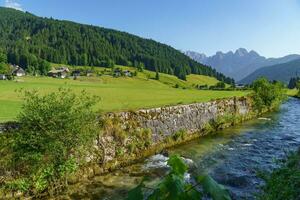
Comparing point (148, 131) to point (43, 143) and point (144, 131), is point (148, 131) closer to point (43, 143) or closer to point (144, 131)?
point (144, 131)

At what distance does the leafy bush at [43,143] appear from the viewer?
63.8 feet

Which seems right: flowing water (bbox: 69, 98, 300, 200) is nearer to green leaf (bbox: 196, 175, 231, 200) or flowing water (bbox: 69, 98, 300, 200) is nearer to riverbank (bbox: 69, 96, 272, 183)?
riverbank (bbox: 69, 96, 272, 183)

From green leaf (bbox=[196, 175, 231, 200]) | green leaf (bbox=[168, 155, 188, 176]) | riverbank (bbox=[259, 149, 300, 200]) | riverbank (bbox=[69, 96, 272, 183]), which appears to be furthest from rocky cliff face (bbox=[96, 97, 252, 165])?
green leaf (bbox=[196, 175, 231, 200])

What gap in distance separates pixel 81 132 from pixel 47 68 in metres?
153

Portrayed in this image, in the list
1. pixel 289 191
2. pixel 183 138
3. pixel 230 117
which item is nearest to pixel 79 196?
pixel 289 191

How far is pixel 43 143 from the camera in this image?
20016mm

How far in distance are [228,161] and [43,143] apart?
13939 millimetres

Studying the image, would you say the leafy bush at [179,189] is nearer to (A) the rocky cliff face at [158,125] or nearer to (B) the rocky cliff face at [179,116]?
(A) the rocky cliff face at [158,125]

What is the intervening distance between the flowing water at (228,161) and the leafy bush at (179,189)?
13594 mm

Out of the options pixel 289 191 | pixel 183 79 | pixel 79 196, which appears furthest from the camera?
pixel 183 79

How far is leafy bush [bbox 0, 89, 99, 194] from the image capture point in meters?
19.4

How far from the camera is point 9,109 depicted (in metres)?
26.3

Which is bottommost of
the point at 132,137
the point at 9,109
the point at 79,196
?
the point at 79,196

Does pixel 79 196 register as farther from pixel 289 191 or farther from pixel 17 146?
pixel 289 191
